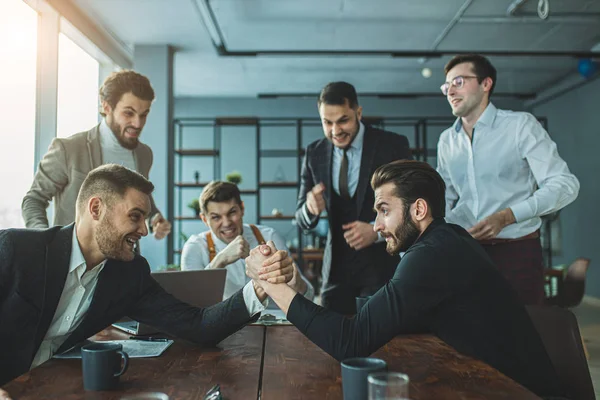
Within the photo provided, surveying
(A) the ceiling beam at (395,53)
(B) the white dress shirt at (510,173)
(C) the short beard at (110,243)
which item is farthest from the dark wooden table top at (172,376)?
(A) the ceiling beam at (395,53)

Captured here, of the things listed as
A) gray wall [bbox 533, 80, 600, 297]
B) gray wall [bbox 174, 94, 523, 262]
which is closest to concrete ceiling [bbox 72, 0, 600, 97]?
gray wall [bbox 533, 80, 600, 297]

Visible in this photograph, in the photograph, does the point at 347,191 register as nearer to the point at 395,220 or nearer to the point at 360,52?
the point at 395,220

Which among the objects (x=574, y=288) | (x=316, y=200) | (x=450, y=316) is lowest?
(x=574, y=288)

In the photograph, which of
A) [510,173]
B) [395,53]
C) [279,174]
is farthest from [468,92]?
[279,174]

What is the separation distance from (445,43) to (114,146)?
4775mm

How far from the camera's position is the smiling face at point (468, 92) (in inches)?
98.8

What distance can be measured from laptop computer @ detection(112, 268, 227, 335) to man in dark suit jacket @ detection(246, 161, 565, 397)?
1.30 ft

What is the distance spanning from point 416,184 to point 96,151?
1854 mm

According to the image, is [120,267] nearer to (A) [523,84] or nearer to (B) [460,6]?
(B) [460,6]

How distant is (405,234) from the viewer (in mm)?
1681

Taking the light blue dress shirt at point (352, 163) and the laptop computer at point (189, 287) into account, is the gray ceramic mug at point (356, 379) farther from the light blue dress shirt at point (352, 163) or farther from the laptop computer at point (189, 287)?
the light blue dress shirt at point (352, 163)

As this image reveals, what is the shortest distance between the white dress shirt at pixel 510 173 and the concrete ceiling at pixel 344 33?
10.3 ft

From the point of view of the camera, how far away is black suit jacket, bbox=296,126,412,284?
8.61 ft

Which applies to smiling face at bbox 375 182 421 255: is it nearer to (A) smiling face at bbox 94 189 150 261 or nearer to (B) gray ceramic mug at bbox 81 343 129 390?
(A) smiling face at bbox 94 189 150 261
